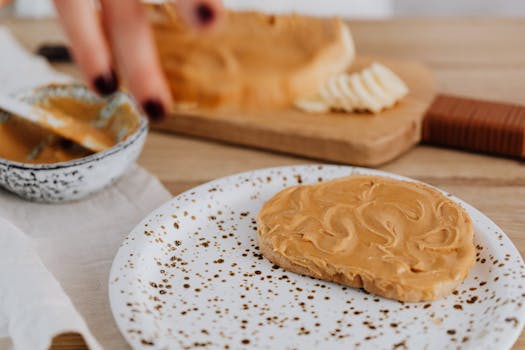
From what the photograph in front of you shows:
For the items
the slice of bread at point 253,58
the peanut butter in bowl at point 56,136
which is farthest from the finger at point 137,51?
the slice of bread at point 253,58

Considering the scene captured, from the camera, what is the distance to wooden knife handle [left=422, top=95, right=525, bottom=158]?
1756 millimetres

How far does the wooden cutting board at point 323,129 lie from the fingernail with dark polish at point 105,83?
437 millimetres

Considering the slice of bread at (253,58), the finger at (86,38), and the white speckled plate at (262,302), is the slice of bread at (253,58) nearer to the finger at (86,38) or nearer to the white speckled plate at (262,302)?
the finger at (86,38)

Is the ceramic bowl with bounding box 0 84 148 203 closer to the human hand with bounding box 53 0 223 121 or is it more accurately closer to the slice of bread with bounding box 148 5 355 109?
the human hand with bounding box 53 0 223 121

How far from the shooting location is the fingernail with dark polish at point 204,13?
110 centimetres

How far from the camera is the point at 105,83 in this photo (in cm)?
152

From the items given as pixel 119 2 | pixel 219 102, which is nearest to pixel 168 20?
pixel 219 102

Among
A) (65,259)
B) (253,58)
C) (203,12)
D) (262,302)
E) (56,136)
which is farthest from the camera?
(253,58)

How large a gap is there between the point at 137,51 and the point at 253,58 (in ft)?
2.08

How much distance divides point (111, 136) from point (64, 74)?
0.78 metres

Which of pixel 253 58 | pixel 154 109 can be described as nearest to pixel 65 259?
pixel 154 109

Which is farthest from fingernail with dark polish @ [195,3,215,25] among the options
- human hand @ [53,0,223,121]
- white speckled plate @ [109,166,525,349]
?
white speckled plate @ [109,166,525,349]

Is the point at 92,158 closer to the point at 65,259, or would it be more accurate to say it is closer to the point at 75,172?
the point at 75,172

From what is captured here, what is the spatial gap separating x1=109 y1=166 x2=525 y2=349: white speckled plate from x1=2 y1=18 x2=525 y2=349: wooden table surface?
0.35ft
